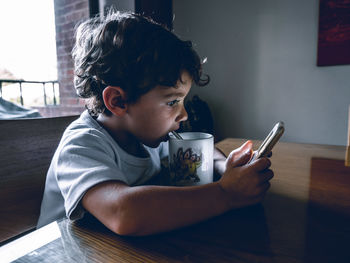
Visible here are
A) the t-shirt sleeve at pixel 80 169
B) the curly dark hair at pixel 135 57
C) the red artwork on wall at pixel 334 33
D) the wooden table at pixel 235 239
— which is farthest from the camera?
the red artwork on wall at pixel 334 33

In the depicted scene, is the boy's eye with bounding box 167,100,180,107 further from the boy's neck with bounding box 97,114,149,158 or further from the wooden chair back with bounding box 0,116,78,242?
the wooden chair back with bounding box 0,116,78,242

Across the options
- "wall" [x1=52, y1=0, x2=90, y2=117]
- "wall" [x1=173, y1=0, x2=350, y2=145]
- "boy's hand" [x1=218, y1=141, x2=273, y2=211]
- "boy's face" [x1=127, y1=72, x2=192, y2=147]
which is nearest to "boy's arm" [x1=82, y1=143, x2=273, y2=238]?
"boy's hand" [x1=218, y1=141, x2=273, y2=211]

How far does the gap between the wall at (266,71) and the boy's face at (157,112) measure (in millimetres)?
1959

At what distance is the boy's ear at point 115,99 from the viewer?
22.3 inches

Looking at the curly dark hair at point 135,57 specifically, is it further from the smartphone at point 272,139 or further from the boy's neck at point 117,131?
the smartphone at point 272,139

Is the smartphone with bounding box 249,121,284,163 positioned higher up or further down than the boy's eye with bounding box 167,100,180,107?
further down

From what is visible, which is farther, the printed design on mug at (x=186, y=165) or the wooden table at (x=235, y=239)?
the printed design on mug at (x=186, y=165)

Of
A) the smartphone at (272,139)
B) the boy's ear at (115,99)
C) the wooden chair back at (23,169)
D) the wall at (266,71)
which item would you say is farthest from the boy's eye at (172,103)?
the wall at (266,71)

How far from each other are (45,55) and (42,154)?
2.78 meters

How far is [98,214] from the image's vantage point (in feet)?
1.14

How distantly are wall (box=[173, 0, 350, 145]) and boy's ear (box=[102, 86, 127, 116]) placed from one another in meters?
2.07

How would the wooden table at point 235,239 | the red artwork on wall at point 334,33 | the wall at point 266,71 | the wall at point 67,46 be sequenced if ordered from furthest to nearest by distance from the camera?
the wall at point 67,46, the wall at point 266,71, the red artwork on wall at point 334,33, the wooden table at point 235,239

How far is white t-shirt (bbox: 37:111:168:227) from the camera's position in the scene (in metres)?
0.38

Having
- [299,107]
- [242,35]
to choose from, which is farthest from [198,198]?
[242,35]
